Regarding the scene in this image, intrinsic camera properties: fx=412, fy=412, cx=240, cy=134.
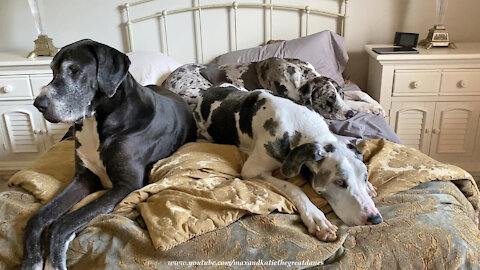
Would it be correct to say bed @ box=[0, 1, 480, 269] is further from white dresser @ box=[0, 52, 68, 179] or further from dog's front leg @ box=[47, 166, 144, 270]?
white dresser @ box=[0, 52, 68, 179]

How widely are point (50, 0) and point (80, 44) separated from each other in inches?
88.8

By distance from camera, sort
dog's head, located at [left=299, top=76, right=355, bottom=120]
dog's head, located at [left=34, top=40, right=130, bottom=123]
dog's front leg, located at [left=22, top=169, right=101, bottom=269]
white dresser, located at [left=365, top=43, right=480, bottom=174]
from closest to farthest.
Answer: dog's front leg, located at [left=22, top=169, right=101, bottom=269], dog's head, located at [left=34, top=40, right=130, bottom=123], dog's head, located at [left=299, top=76, right=355, bottom=120], white dresser, located at [left=365, top=43, right=480, bottom=174]

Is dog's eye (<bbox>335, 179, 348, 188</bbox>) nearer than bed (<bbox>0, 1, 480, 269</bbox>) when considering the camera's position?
No

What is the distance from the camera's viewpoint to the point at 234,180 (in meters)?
1.66

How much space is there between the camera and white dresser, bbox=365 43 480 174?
9.64 ft

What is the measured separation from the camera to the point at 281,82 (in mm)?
2777

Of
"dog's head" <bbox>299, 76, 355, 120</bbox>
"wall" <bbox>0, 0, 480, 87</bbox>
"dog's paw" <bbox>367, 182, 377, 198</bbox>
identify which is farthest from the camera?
"wall" <bbox>0, 0, 480, 87</bbox>

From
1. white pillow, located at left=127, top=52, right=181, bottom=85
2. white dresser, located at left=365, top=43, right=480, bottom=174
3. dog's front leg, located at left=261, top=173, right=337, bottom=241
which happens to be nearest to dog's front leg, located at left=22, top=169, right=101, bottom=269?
dog's front leg, located at left=261, top=173, right=337, bottom=241

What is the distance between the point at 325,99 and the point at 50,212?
169 centimetres

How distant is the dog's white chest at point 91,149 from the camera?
1.67 meters

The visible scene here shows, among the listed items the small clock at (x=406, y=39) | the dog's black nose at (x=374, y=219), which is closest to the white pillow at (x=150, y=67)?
the small clock at (x=406, y=39)

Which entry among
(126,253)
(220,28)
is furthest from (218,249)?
(220,28)

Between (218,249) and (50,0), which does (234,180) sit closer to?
(218,249)

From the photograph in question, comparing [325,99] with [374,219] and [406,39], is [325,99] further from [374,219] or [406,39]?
[374,219]
